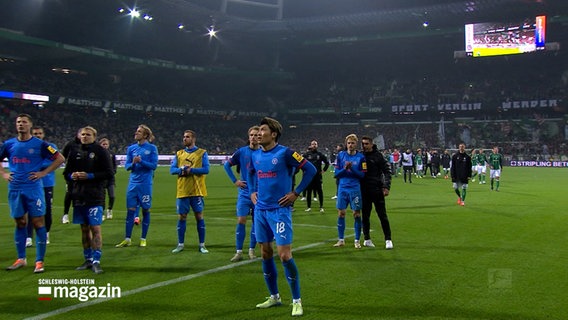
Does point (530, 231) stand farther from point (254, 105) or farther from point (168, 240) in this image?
point (254, 105)

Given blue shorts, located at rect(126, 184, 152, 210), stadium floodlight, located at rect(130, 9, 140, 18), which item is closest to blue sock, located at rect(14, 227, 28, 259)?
blue shorts, located at rect(126, 184, 152, 210)

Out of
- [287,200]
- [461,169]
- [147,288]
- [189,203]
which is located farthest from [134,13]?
[287,200]

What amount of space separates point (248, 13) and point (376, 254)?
205 ft

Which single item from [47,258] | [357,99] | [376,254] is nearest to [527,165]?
[357,99]

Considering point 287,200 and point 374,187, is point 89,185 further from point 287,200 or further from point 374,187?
point 374,187

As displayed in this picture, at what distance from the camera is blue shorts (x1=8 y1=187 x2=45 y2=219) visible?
7.27m

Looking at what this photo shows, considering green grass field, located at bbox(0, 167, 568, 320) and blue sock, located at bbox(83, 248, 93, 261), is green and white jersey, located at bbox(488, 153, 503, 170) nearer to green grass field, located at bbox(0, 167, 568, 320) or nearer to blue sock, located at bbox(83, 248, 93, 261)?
green grass field, located at bbox(0, 167, 568, 320)

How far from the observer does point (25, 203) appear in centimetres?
735

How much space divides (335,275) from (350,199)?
2488mm

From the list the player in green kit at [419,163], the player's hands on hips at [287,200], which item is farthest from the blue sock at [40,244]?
the player in green kit at [419,163]

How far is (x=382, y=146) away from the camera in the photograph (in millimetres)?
59719

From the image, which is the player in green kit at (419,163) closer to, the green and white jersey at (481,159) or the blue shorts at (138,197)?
the green and white jersey at (481,159)
